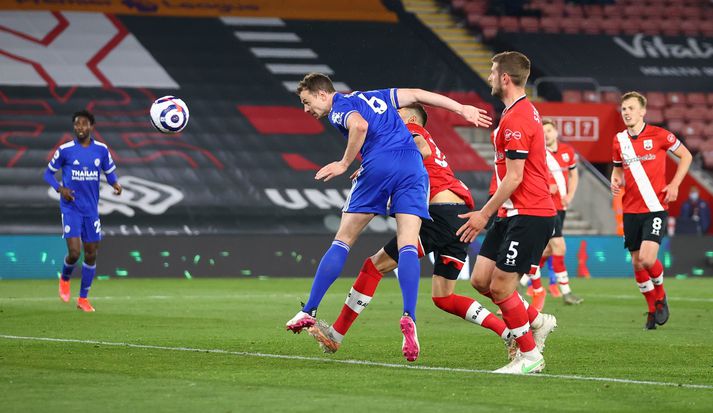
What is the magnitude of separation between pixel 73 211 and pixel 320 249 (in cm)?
831

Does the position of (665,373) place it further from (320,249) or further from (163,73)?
(163,73)

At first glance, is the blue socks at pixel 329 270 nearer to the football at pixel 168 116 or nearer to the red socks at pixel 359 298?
the red socks at pixel 359 298

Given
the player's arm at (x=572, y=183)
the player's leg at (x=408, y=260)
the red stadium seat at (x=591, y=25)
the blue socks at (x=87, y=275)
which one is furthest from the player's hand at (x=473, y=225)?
the red stadium seat at (x=591, y=25)

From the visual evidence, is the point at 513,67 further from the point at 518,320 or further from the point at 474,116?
the point at 518,320

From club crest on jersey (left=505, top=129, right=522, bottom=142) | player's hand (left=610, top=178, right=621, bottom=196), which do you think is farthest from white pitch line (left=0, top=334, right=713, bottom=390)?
player's hand (left=610, top=178, right=621, bottom=196)

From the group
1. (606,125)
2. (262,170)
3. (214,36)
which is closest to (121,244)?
(262,170)

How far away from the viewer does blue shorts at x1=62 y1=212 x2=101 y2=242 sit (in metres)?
14.8

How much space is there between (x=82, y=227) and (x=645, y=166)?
21.8 feet

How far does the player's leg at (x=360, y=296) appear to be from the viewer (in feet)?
29.5

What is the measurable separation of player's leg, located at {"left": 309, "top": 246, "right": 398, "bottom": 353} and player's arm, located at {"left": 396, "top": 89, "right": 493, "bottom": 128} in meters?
1.07

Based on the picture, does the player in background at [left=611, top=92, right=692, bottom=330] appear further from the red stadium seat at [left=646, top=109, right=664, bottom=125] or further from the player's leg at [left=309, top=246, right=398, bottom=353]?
the red stadium seat at [left=646, top=109, right=664, bottom=125]

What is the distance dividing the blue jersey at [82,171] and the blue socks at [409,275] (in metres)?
7.05

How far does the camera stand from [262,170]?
2722 centimetres

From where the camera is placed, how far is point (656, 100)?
30516 mm
